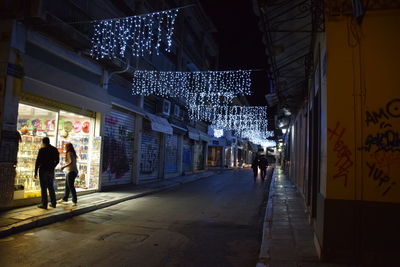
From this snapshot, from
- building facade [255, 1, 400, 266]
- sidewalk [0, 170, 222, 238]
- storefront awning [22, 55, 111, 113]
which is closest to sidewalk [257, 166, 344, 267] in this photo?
building facade [255, 1, 400, 266]

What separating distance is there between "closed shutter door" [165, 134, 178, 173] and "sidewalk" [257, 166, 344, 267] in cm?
1245

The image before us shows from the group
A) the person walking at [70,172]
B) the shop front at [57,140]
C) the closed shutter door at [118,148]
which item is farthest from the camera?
the closed shutter door at [118,148]

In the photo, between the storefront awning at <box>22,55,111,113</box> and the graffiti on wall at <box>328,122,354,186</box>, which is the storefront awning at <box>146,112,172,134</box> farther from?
the graffiti on wall at <box>328,122,354,186</box>

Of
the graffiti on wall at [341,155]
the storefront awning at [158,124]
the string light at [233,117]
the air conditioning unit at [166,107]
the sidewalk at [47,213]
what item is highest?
the string light at [233,117]

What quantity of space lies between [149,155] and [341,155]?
15232 millimetres

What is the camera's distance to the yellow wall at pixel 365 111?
4926mm

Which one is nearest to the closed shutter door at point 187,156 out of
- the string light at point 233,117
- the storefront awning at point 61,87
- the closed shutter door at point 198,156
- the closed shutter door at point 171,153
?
Answer: the closed shutter door at point 198,156

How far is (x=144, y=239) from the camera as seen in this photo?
22.1ft

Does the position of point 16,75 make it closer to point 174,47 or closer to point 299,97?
point 299,97

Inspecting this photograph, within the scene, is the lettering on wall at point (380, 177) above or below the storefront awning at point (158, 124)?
below

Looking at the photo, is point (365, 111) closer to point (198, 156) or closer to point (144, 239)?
point (144, 239)

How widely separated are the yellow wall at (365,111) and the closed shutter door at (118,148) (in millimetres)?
10871

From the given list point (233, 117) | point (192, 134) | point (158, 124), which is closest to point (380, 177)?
point (158, 124)

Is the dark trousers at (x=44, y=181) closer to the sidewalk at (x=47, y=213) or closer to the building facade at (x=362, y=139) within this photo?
the sidewalk at (x=47, y=213)
